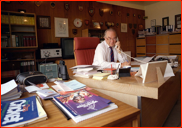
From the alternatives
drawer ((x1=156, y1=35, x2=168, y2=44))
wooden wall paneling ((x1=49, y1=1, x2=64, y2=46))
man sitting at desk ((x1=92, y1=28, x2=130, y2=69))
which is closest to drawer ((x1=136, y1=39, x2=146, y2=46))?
drawer ((x1=156, y1=35, x2=168, y2=44))

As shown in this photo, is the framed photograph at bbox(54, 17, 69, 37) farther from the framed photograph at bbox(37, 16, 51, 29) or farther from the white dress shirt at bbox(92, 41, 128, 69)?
the white dress shirt at bbox(92, 41, 128, 69)

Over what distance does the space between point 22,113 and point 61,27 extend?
404 cm

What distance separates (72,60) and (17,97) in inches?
126

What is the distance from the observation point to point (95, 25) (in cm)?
500

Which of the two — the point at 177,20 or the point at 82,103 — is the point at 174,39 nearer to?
the point at 177,20

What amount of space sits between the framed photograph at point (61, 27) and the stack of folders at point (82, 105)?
12.5 feet

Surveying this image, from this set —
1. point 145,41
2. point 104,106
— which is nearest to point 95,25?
point 145,41

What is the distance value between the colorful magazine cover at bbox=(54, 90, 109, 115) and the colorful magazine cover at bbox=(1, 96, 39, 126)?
15 centimetres

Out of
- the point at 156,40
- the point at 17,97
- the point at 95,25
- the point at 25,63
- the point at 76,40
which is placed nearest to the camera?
the point at 17,97

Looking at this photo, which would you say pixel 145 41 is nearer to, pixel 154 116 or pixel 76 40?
pixel 76 40

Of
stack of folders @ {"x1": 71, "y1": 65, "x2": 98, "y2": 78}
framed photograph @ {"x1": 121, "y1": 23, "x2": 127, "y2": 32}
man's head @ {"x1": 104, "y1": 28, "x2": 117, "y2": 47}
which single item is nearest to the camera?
stack of folders @ {"x1": 71, "y1": 65, "x2": 98, "y2": 78}

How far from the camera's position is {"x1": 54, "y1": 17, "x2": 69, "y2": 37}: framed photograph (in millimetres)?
4340

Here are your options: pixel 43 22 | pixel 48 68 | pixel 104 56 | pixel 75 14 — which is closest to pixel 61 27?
pixel 43 22

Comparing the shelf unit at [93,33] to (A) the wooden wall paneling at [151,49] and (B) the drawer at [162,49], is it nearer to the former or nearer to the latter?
(A) the wooden wall paneling at [151,49]
